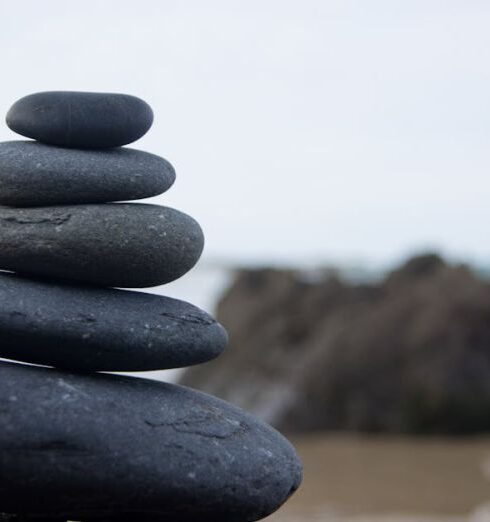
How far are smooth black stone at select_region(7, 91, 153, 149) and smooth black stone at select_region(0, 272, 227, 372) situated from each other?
0.97 m

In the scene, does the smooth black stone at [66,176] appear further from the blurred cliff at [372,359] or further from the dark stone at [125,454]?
the blurred cliff at [372,359]

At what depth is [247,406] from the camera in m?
23.1

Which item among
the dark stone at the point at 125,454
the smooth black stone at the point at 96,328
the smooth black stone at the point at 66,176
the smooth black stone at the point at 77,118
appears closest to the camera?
the dark stone at the point at 125,454

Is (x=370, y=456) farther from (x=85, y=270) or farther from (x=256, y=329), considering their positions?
(x=85, y=270)

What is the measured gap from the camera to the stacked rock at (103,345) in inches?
232

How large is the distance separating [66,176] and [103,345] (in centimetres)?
111

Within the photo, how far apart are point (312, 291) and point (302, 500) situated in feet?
31.1

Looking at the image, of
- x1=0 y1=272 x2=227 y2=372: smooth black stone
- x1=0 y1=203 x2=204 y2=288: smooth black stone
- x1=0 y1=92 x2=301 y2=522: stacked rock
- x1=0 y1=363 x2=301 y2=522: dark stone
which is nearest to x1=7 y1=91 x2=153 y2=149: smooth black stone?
x1=0 y1=92 x2=301 y2=522: stacked rock

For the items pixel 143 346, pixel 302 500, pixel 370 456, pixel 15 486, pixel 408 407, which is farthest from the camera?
pixel 408 407

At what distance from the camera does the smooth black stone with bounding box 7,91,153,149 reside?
6.58 meters

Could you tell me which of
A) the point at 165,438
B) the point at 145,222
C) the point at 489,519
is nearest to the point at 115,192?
the point at 145,222

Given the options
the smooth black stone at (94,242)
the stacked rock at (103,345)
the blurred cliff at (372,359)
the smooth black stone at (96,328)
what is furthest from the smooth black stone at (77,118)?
the blurred cliff at (372,359)

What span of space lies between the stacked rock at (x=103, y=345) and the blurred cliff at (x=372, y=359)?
16.0m

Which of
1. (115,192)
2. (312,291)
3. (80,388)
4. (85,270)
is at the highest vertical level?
(115,192)
